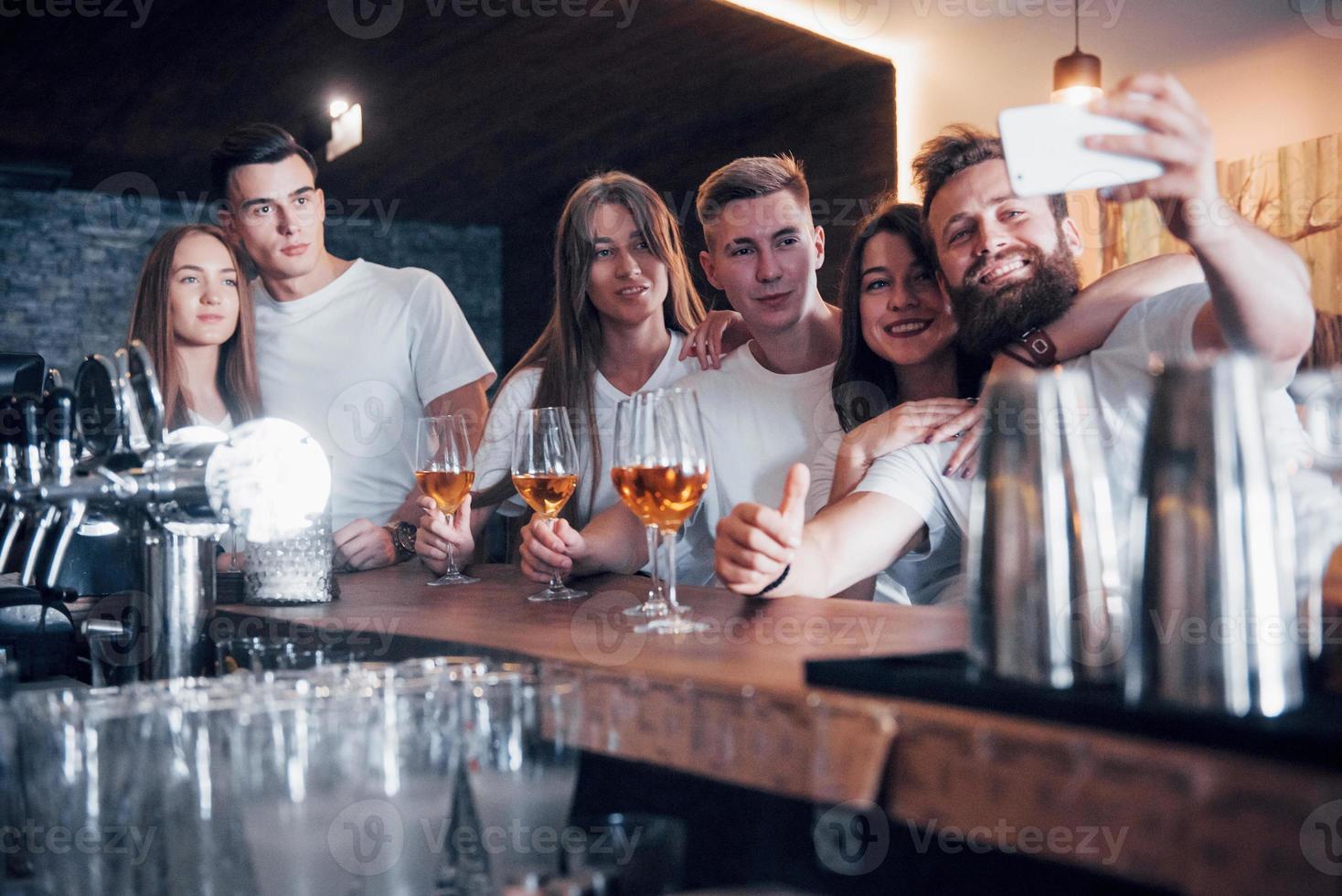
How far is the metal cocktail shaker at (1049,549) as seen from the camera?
0.64 m

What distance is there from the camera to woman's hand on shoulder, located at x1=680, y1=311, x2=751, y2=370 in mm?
2473

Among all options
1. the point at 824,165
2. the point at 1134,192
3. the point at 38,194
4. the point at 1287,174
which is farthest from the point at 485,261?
the point at 1134,192

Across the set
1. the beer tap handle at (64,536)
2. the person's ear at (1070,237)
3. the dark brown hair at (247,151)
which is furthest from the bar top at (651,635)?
the dark brown hair at (247,151)

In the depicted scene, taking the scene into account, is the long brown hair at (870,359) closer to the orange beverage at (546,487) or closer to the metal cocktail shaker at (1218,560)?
the orange beverage at (546,487)

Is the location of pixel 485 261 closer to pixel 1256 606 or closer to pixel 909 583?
pixel 909 583

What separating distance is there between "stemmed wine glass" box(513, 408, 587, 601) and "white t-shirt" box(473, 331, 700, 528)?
796 millimetres

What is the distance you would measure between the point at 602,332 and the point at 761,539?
1.55m

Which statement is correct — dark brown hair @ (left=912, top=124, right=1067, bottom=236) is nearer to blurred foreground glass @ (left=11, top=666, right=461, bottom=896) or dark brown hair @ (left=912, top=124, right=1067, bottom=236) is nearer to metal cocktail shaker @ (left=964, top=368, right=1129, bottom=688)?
metal cocktail shaker @ (left=964, top=368, right=1129, bottom=688)

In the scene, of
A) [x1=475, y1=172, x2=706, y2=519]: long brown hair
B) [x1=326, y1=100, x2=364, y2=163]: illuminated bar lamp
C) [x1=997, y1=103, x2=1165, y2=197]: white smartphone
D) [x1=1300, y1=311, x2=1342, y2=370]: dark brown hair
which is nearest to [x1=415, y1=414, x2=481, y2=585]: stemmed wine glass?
[x1=475, y1=172, x2=706, y2=519]: long brown hair

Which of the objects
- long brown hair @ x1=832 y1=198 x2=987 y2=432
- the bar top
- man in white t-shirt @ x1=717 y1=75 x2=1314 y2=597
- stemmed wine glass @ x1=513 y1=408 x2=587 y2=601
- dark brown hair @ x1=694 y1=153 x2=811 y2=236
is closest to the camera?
the bar top

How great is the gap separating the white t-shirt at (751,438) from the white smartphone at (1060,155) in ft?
4.42

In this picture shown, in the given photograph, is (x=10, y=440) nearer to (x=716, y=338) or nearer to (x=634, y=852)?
(x=634, y=852)

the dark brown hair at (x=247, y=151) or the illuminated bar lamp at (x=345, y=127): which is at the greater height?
the illuminated bar lamp at (x=345, y=127)

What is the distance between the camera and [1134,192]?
4.24 feet
